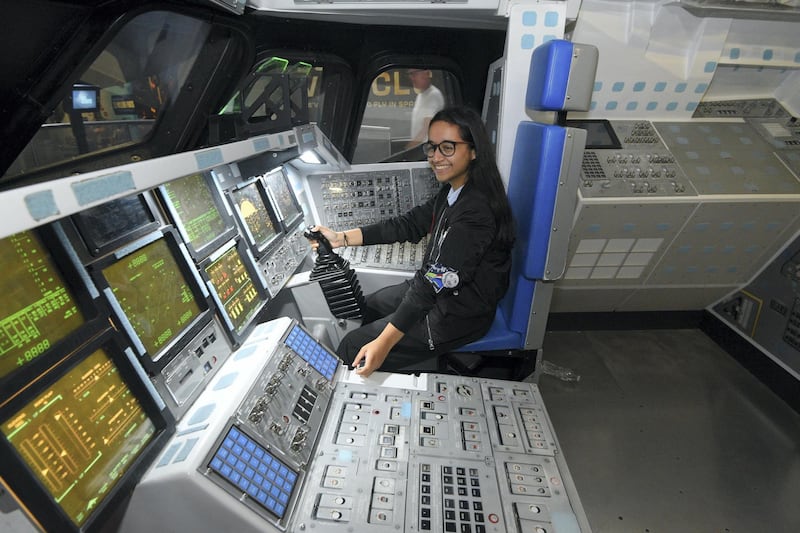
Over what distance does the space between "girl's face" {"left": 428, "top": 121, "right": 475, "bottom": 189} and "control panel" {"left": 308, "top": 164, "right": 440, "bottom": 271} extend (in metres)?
0.78

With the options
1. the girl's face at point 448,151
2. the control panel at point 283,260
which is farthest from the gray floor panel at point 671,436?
the control panel at point 283,260

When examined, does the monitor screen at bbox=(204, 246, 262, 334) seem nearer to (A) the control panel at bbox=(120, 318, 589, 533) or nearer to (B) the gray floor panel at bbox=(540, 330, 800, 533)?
(A) the control panel at bbox=(120, 318, 589, 533)

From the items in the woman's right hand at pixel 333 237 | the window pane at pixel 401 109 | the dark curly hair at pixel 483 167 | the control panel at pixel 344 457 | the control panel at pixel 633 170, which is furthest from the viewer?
the window pane at pixel 401 109

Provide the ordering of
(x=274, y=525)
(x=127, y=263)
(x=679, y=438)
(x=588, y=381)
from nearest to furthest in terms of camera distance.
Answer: (x=274, y=525), (x=127, y=263), (x=679, y=438), (x=588, y=381)

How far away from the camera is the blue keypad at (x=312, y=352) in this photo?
1.33 meters

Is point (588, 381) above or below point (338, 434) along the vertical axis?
below

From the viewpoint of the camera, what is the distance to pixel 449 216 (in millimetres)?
1668

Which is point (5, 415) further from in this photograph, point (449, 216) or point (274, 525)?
point (449, 216)

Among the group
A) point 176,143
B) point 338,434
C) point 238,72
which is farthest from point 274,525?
point 238,72

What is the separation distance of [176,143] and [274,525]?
1.85 metres

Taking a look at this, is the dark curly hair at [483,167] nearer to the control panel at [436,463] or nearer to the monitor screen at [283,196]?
the control panel at [436,463]

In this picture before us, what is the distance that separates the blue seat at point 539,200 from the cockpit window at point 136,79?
152 cm

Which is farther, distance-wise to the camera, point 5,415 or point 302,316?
point 302,316

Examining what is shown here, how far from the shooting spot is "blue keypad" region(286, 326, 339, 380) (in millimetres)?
1326
